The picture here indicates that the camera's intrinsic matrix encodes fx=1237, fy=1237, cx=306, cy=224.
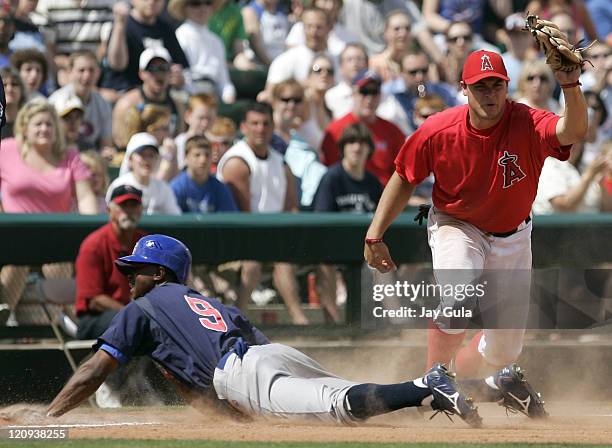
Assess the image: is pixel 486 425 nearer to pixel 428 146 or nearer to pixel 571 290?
pixel 428 146

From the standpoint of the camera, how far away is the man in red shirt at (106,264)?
28.4 feet

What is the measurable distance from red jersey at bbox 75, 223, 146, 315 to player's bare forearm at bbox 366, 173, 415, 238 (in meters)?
2.39

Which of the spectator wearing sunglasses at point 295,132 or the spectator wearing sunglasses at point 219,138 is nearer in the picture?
the spectator wearing sunglasses at point 219,138

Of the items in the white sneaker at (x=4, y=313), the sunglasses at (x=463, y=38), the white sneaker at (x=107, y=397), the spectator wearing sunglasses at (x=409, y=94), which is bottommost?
the white sneaker at (x=107, y=397)

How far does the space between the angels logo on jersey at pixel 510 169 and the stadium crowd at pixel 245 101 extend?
244 cm

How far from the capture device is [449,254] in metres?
6.91

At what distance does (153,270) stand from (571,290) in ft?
10.9

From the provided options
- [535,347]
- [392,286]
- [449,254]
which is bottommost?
[535,347]

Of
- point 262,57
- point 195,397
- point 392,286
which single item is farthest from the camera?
point 262,57

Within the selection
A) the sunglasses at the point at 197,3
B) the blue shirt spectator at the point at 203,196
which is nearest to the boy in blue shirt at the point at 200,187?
the blue shirt spectator at the point at 203,196

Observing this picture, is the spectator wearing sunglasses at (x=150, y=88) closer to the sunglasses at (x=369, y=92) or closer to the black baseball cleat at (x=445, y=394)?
the sunglasses at (x=369, y=92)

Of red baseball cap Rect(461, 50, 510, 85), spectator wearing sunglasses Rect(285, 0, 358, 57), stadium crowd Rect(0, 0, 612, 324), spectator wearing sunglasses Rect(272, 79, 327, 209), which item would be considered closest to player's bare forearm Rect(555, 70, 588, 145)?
red baseball cap Rect(461, 50, 510, 85)

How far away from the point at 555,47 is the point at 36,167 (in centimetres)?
462

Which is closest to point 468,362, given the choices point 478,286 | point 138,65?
point 478,286
